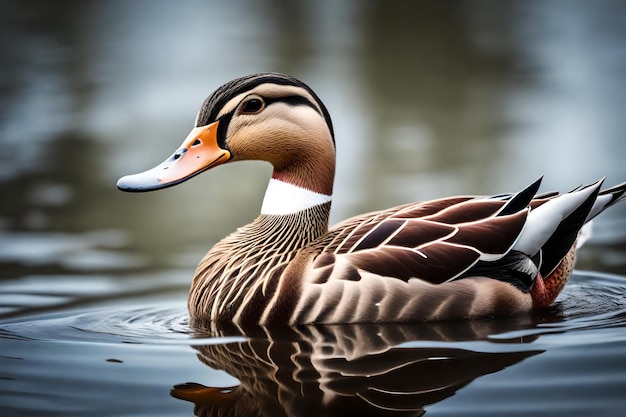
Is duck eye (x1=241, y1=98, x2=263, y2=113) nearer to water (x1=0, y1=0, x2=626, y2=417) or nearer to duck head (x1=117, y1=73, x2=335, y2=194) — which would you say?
duck head (x1=117, y1=73, x2=335, y2=194)

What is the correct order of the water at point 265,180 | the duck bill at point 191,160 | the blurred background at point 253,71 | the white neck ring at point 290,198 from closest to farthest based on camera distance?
the water at point 265,180
the duck bill at point 191,160
the white neck ring at point 290,198
the blurred background at point 253,71

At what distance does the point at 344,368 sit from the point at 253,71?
45.6 ft

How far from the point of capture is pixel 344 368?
207 inches

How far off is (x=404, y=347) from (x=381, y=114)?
33.7 feet

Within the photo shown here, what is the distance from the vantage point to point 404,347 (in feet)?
18.4

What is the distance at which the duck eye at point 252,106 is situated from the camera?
6.51 meters

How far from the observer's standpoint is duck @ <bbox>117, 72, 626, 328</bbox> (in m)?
6.11

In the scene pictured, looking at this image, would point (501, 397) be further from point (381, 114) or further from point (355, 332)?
point (381, 114)

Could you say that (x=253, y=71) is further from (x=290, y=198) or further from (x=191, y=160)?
(x=191, y=160)

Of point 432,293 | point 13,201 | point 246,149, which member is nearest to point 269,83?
point 246,149

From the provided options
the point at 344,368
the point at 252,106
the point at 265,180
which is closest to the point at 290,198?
the point at 252,106

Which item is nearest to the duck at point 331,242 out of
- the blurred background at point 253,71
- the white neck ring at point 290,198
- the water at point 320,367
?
the white neck ring at point 290,198

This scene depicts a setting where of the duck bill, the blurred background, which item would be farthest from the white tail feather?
the duck bill

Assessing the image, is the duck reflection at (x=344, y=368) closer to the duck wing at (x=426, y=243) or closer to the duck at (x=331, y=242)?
the duck at (x=331, y=242)
